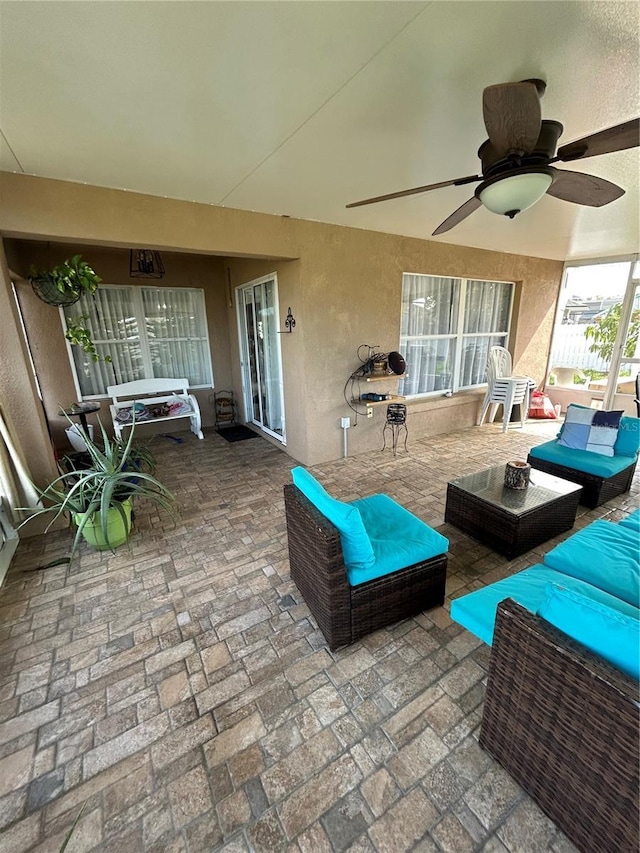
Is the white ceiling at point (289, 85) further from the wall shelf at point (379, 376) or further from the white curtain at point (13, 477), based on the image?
the wall shelf at point (379, 376)

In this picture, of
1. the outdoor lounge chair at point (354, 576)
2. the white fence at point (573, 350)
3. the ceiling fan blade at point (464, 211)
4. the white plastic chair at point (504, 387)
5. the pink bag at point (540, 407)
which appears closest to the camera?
the outdoor lounge chair at point (354, 576)

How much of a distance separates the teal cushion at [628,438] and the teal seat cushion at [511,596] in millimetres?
2302

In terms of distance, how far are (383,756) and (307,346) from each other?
10.9 ft

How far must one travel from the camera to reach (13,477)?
8.93 ft

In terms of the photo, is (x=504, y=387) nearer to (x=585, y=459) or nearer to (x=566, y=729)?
(x=585, y=459)

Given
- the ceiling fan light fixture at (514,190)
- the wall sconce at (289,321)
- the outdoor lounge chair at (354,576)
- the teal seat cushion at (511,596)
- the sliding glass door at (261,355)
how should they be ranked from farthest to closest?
the sliding glass door at (261,355) → the wall sconce at (289,321) → the outdoor lounge chair at (354,576) → the ceiling fan light fixture at (514,190) → the teal seat cushion at (511,596)

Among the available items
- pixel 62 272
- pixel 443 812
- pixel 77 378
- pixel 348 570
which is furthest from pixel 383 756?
pixel 77 378

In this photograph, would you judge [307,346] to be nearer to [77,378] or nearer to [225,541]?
[225,541]

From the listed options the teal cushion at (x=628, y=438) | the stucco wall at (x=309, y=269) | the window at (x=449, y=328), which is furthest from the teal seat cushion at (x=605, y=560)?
the window at (x=449, y=328)

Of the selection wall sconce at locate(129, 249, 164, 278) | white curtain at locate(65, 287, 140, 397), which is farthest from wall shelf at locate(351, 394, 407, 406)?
wall sconce at locate(129, 249, 164, 278)

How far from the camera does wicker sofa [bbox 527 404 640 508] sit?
308 centimetres

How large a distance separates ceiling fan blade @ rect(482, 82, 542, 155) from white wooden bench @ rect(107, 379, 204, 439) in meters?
4.51

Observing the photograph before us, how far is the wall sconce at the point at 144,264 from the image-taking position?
4.95 m

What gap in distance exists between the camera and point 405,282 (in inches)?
181
